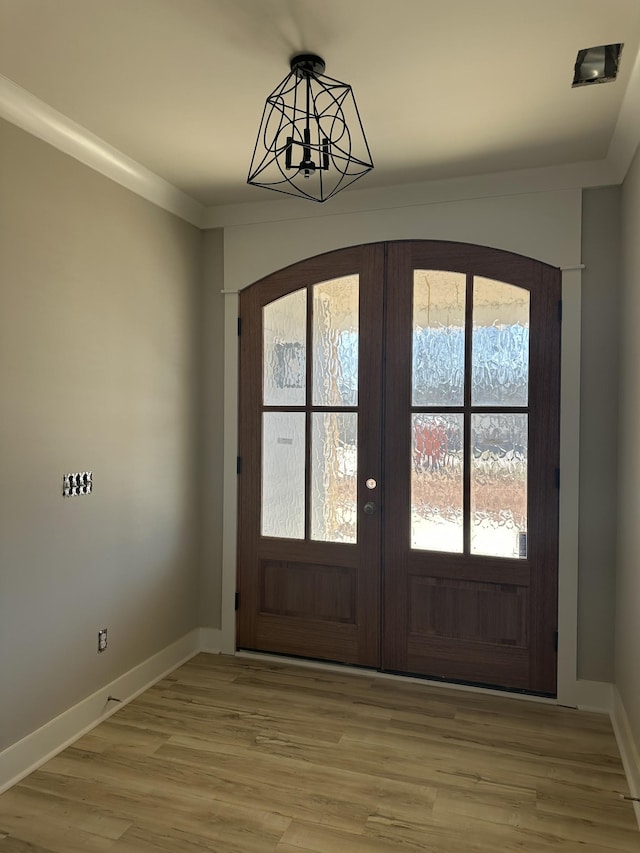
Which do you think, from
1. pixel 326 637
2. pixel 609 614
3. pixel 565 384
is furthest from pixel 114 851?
pixel 565 384

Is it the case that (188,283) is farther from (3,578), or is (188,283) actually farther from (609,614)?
(609,614)

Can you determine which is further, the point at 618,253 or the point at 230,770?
the point at 618,253

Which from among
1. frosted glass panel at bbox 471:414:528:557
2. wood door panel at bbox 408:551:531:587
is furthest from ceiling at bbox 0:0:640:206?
wood door panel at bbox 408:551:531:587

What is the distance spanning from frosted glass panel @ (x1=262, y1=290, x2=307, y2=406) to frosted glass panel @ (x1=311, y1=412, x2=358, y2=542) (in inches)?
8.6

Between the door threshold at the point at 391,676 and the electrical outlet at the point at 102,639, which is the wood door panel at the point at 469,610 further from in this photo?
the electrical outlet at the point at 102,639

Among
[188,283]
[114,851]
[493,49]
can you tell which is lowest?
[114,851]

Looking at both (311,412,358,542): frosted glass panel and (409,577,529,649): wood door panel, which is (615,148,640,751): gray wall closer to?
(409,577,529,649): wood door panel

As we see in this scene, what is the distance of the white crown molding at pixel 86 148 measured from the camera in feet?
7.63

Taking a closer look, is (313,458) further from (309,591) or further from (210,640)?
(210,640)

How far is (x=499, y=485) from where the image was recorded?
312 centimetres

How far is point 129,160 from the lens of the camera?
2.95 meters

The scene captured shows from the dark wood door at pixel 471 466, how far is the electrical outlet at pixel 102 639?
56.5 inches

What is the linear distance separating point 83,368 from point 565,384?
2.27m

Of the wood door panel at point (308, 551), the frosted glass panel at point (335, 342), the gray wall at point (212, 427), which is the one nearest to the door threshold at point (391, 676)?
the gray wall at point (212, 427)
